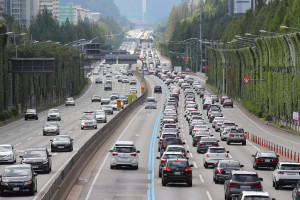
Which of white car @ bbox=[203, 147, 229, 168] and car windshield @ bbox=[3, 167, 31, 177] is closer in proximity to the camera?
car windshield @ bbox=[3, 167, 31, 177]

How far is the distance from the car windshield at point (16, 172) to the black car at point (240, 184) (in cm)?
896

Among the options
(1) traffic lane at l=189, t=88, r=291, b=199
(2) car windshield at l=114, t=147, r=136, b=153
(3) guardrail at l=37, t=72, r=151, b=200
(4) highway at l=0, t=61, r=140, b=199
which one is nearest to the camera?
(3) guardrail at l=37, t=72, r=151, b=200

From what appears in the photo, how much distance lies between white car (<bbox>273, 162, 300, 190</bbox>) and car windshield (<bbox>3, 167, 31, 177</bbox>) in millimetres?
12205

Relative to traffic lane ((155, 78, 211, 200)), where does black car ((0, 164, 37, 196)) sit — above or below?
above

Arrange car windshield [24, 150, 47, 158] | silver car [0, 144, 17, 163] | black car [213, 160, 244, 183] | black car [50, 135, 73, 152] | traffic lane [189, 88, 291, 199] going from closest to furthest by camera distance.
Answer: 1. traffic lane [189, 88, 291, 199]
2. black car [213, 160, 244, 183]
3. car windshield [24, 150, 47, 158]
4. silver car [0, 144, 17, 163]
5. black car [50, 135, 73, 152]

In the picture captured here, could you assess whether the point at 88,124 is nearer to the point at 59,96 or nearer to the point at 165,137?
the point at 165,137

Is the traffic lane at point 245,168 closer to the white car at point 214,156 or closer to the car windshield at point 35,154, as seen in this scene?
the white car at point 214,156

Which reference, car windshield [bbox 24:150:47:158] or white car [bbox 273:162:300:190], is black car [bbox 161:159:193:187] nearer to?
white car [bbox 273:162:300:190]

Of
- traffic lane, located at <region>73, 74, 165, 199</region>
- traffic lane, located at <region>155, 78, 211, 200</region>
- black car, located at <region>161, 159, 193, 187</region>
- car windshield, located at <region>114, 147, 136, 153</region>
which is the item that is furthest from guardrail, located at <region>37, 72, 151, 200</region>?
black car, located at <region>161, 159, 193, 187</region>

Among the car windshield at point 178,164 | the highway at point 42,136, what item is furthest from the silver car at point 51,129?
the car windshield at point 178,164

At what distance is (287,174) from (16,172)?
1312 cm

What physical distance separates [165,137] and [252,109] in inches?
2047

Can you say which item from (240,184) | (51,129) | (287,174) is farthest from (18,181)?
(51,129)

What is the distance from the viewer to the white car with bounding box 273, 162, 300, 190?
37494 mm
